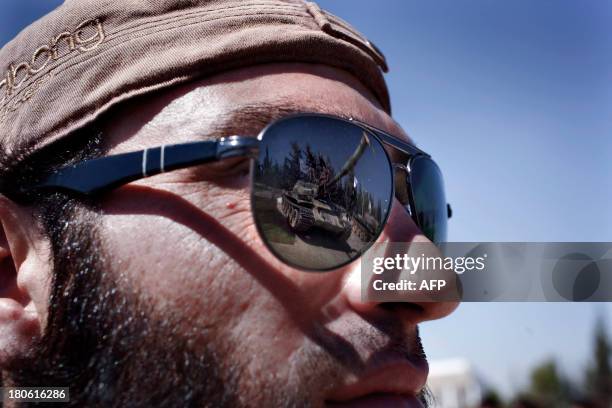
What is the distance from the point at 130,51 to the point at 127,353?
32.9 inches

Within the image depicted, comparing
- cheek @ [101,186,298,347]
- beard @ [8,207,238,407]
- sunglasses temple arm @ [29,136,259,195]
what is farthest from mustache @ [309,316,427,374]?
sunglasses temple arm @ [29,136,259,195]

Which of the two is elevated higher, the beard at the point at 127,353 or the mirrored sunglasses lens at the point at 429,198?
the mirrored sunglasses lens at the point at 429,198

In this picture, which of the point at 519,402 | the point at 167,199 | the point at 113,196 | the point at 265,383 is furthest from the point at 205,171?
the point at 519,402

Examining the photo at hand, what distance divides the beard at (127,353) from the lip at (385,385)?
0.12 feet

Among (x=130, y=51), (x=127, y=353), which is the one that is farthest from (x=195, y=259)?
(x=130, y=51)

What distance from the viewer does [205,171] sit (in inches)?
71.9

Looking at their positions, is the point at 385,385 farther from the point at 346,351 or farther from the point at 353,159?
the point at 353,159

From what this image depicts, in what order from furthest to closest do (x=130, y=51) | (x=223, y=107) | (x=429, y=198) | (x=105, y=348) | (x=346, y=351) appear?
1. (x=429, y=198)
2. (x=130, y=51)
3. (x=223, y=107)
4. (x=105, y=348)
5. (x=346, y=351)

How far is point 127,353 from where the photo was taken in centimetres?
173

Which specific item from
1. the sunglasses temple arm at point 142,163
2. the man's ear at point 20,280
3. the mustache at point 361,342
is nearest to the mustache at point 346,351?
the mustache at point 361,342

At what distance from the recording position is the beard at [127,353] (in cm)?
163

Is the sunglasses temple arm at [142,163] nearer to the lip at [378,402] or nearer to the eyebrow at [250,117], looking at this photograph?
the eyebrow at [250,117]

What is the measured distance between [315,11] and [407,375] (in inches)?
45.5

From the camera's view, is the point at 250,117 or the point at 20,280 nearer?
the point at 250,117
